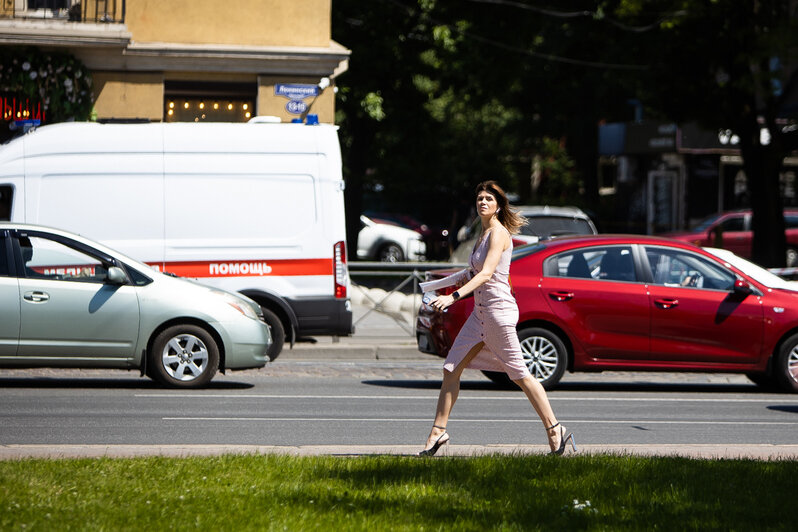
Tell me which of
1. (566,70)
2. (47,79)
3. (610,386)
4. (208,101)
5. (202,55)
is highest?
(566,70)

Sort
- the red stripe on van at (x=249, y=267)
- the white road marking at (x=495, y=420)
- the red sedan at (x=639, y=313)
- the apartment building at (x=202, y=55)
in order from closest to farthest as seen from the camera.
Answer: the white road marking at (x=495, y=420) < the red sedan at (x=639, y=313) < the red stripe on van at (x=249, y=267) < the apartment building at (x=202, y=55)

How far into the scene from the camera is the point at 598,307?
12641 mm

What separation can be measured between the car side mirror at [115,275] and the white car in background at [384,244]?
2207 cm

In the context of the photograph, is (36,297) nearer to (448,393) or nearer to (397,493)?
(448,393)

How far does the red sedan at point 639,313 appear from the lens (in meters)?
12.6

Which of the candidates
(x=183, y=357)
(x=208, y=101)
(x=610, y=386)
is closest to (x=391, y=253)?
(x=208, y=101)

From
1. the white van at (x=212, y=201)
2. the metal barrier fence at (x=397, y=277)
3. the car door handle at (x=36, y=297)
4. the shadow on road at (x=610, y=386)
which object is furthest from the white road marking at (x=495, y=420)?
the metal barrier fence at (x=397, y=277)

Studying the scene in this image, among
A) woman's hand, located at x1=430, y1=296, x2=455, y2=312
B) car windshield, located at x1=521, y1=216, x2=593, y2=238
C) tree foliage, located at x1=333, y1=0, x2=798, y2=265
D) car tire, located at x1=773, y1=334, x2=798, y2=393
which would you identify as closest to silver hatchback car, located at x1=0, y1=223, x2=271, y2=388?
woman's hand, located at x1=430, y1=296, x2=455, y2=312

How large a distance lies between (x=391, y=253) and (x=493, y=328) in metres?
26.4

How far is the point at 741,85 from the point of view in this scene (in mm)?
22344

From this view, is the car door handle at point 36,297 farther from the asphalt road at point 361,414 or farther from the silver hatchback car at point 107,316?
the asphalt road at point 361,414

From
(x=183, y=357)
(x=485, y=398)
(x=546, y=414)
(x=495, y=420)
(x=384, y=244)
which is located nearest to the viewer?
(x=546, y=414)

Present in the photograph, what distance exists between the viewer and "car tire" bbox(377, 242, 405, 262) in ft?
113

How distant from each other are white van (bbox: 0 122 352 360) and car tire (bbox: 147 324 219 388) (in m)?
2.14
